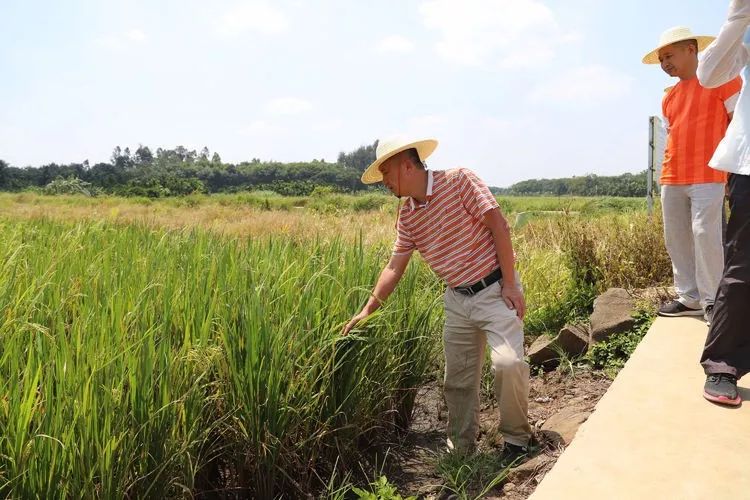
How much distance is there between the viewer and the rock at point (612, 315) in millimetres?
4090

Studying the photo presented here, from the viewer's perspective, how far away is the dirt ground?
98.0 inches

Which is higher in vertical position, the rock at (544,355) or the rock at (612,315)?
the rock at (612,315)

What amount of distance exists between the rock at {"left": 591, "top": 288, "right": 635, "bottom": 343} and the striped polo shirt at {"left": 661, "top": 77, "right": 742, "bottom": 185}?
0.99 meters

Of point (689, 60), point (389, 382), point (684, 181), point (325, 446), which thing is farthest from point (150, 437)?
point (689, 60)

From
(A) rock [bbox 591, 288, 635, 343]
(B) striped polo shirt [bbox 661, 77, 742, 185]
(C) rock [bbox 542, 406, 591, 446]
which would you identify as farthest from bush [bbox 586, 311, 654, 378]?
(B) striped polo shirt [bbox 661, 77, 742, 185]

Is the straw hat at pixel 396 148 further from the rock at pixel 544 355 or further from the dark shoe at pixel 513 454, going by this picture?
the rock at pixel 544 355

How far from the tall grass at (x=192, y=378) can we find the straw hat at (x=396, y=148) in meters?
0.60

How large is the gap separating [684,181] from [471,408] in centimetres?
195

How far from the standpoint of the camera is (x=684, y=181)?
143 inches

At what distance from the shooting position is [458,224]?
8.80 ft

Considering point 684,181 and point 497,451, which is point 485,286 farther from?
point 684,181

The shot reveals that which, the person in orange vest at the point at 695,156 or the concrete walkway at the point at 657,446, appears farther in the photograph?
Result: the person in orange vest at the point at 695,156

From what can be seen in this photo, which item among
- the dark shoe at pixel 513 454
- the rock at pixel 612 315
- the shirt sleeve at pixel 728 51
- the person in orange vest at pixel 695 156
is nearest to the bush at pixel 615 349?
the rock at pixel 612 315

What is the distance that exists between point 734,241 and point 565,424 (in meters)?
1.08
